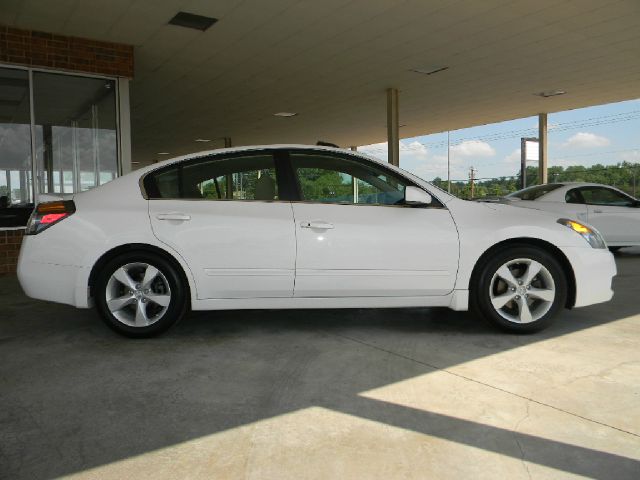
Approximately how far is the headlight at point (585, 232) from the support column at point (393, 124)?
8612 millimetres

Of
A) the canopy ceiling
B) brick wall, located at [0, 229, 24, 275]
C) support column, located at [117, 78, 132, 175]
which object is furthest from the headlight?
brick wall, located at [0, 229, 24, 275]

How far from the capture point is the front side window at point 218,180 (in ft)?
13.1

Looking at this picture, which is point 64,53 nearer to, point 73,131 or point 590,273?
point 73,131

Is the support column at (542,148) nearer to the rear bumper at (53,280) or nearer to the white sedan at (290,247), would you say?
the white sedan at (290,247)

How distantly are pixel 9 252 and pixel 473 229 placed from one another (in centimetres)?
706

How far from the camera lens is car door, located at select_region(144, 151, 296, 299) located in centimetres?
386

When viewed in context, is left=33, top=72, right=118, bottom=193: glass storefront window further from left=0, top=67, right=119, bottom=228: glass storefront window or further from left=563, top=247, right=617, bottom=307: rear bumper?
left=563, top=247, right=617, bottom=307: rear bumper

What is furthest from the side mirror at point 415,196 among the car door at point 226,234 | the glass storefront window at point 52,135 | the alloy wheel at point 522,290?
the glass storefront window at point 52,135

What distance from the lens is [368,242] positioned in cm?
390

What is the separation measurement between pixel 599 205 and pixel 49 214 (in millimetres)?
8533

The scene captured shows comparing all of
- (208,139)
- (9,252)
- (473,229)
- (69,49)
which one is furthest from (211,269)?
(208,139)

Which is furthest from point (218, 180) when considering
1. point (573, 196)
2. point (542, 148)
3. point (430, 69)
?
point (542, 148)

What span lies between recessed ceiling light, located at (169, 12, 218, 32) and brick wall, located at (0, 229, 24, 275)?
404 cm

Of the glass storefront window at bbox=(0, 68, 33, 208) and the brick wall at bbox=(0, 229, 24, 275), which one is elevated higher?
the glass storefront window at bbox=(0, 68, 33, 208)
